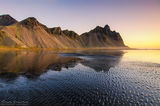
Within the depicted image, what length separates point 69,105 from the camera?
13180 millimetres

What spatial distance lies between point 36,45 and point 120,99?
182459 millimetres

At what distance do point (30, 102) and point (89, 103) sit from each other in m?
8.15

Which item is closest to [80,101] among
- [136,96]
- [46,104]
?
[46,104]

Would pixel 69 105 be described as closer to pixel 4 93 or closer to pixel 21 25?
pixel 4 93

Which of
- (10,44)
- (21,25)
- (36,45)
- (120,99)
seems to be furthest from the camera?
(21,25)

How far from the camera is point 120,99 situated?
15250mm

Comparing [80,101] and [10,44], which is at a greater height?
[10,44]

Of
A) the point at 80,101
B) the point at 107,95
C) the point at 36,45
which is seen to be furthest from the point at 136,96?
the point at 36,45

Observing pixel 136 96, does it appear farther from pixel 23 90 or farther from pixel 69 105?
pixel 23 90

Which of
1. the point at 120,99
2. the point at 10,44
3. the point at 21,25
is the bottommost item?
the point at 120,99

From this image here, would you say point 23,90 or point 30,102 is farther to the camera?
point 23,90

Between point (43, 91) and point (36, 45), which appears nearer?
point (43, 91)

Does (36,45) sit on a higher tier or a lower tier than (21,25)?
lower

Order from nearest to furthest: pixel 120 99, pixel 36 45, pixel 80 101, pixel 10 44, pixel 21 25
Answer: pixel 80 101 → pixel 120 99 → pixel 10 44 → pixel 36 45 → pixel 21 25
